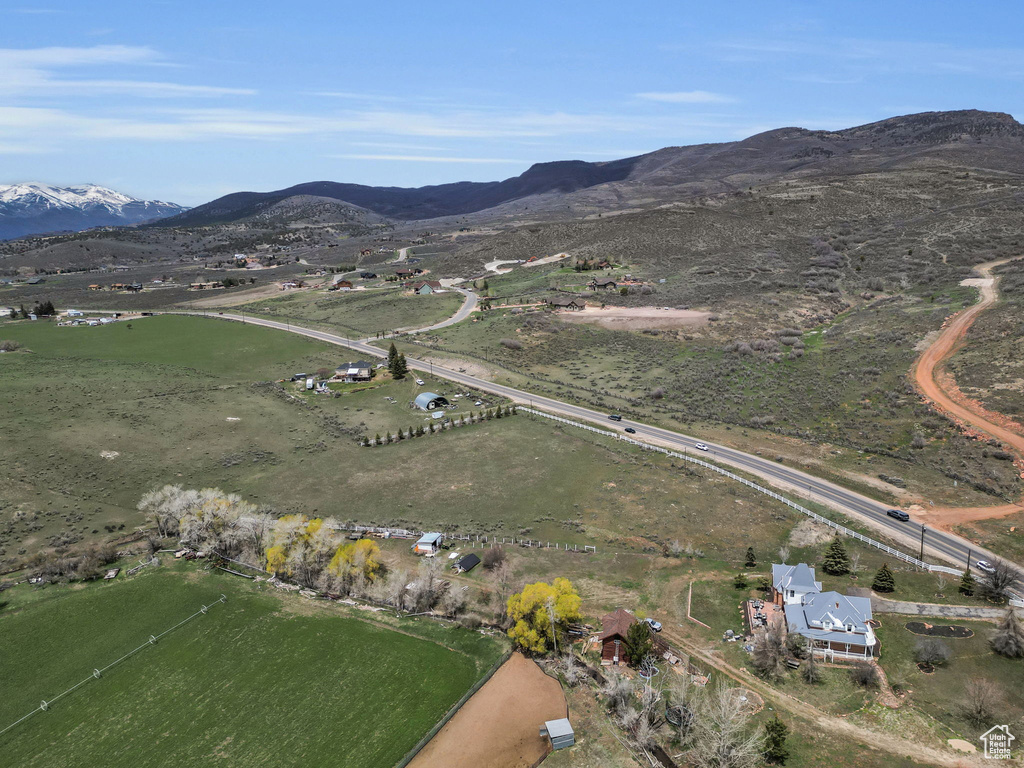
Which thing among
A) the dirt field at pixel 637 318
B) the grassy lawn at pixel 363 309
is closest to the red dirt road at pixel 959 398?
the dirt field at pixel 637 318

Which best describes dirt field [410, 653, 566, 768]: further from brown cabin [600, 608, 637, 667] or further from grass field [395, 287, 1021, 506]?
grass field [395, 287, 1021, 506]

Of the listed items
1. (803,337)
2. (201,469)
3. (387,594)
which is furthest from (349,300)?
(387,594)

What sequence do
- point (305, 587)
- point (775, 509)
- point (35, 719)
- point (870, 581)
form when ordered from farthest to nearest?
point (775, 509) → point (305, 587) → point (870, 581) → point (35, 719)

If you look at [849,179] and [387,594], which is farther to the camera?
[849,179]

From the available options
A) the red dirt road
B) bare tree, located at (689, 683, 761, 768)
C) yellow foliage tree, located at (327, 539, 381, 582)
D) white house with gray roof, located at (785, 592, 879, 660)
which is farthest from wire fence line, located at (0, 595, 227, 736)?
the red dirt road

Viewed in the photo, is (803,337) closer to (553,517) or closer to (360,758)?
(553,517)

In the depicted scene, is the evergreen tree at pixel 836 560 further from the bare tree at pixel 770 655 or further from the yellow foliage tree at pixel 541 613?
the yellow foliage tree at pixel 541 613

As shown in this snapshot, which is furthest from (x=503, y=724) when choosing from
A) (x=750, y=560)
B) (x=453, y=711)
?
(x=750, y=560)
